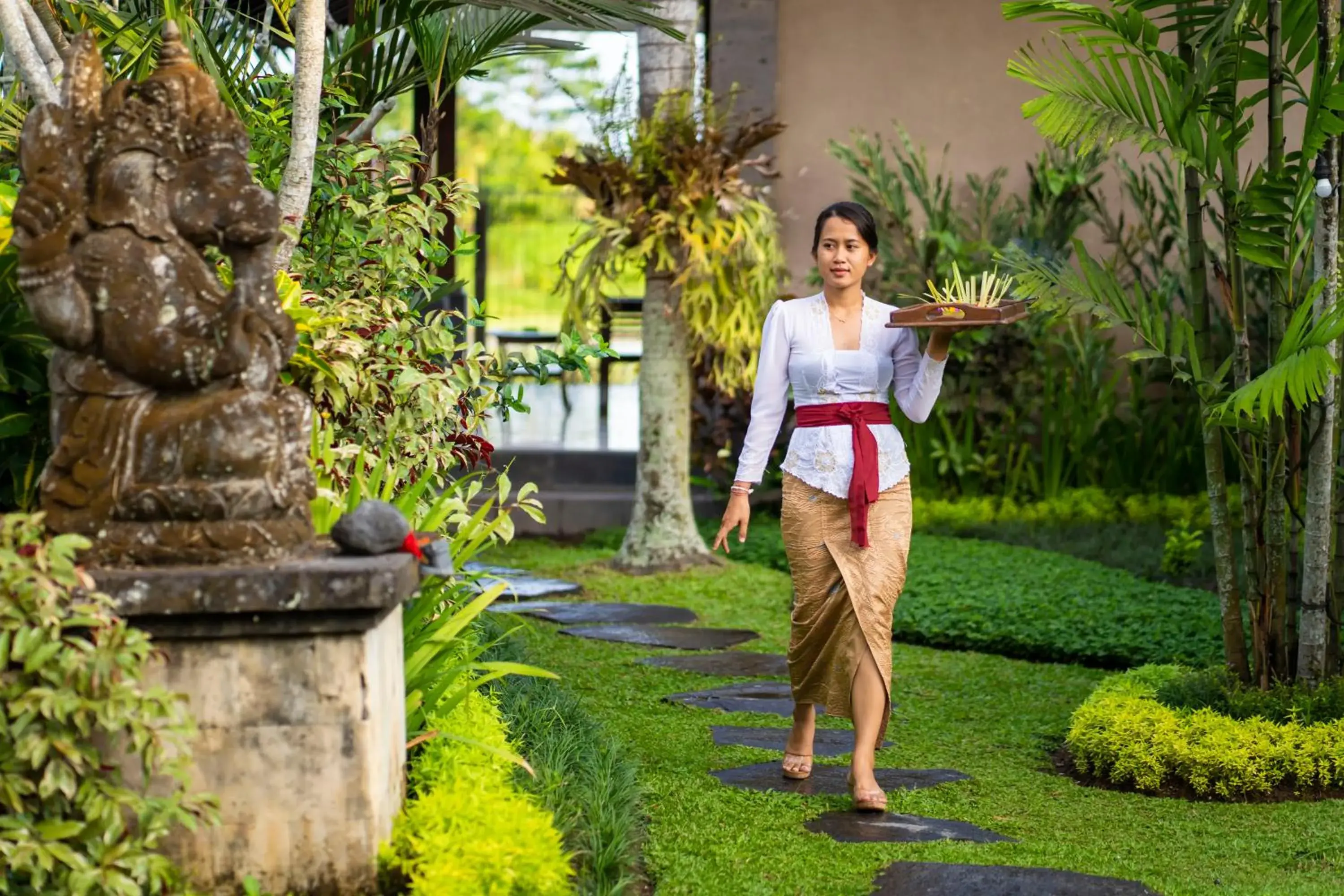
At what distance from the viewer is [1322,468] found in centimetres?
487

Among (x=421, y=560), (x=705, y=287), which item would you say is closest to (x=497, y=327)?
(x=705, y=287)

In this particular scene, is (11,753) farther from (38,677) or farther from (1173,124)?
(1173,124)

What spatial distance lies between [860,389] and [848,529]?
1.39 ft

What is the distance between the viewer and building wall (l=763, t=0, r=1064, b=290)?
10250 millimetres

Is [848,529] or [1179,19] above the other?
[1179,19]

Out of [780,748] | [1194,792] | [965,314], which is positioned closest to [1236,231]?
[965,314]

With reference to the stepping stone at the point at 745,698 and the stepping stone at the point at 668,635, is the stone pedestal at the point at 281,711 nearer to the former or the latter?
the stepping stone at the point at 745,698

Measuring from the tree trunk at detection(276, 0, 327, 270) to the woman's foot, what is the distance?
206 centimetres

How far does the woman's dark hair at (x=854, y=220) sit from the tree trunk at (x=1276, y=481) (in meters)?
1.30

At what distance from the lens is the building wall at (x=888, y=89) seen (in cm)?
1025

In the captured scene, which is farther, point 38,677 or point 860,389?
point 860,389

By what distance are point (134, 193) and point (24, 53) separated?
4.13 feet

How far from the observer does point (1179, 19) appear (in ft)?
16.5

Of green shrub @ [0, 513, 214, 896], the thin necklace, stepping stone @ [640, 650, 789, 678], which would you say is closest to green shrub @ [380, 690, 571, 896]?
green shrub @ [0, 513, 214, 896]
